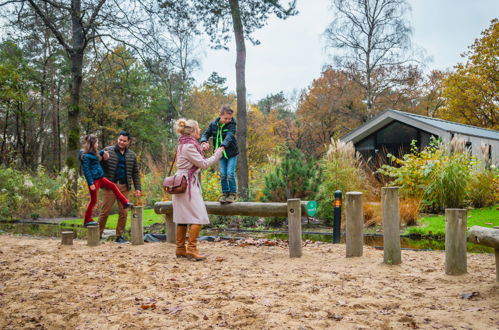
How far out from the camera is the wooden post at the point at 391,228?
511cm

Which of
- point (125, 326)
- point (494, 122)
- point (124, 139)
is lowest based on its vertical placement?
point (125, 326)

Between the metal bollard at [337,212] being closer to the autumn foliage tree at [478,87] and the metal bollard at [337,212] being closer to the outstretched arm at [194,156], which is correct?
the outstretched arm at [194,156]

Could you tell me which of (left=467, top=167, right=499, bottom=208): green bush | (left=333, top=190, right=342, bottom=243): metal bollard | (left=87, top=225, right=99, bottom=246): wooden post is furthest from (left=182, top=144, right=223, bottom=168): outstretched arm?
(left=467, top=167, right=499, bottom=208): green bush

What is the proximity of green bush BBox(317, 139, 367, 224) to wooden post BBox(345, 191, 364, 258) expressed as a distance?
13.2ft

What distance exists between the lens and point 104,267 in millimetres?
5188

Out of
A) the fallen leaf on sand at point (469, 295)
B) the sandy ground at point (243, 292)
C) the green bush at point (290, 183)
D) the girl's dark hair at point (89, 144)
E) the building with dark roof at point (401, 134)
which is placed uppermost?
the building with dark roof at point (401, 134)

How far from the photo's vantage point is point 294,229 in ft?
19.0

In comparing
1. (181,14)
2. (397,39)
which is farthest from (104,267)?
(397,39)

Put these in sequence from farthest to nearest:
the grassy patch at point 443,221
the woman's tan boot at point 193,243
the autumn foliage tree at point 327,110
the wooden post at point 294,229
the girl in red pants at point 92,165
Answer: the autumn foliage tree at point 327,110
the grassy patch at point 443,221
the girl in red pants at point 92,165
the wooden post at point 294,229
the woman's tan boot at point 193,243

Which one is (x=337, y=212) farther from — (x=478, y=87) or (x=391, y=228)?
(x=478, y=87)

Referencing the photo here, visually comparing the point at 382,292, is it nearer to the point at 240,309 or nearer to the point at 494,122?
the point at 240,309

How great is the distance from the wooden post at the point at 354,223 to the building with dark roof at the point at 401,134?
1014 cm

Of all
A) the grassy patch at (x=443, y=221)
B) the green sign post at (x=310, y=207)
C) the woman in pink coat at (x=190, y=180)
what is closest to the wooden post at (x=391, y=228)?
the green sign post at (x=310, y=207)

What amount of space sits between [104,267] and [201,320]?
2.48 meters
